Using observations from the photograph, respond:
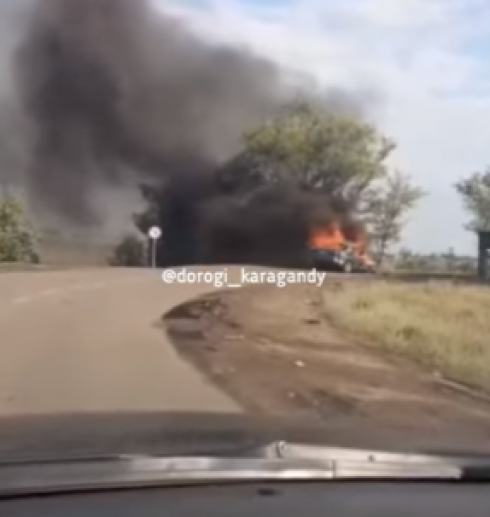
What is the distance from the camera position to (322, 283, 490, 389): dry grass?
673cm

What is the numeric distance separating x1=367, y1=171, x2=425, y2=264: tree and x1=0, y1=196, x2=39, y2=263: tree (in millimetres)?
1551

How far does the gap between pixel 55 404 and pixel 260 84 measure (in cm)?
162

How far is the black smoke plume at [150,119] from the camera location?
215 inches

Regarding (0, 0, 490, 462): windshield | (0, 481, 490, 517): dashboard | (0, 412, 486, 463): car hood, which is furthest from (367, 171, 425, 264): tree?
(0, 481, 490, 517): dashboard

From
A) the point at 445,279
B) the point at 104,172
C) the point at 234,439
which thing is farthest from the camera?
the point at 445,279

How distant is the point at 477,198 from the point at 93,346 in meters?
2.01

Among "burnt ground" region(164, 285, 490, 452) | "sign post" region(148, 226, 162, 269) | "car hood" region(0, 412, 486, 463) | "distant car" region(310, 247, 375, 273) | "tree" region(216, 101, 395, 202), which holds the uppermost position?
"tree" region(216, 101, 395, 202)

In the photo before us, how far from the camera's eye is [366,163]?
609cm

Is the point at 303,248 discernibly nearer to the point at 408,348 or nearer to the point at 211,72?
the point at 211,72

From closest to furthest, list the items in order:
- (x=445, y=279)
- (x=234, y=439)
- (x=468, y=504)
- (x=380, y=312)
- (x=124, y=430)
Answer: (x=468, y=504)
(x=234, y=439)
(x=124, y=430)
(x=445, y=279)
(x=380, y=312)

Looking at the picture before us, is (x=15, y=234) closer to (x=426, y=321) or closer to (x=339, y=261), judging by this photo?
(x=339, y=261)

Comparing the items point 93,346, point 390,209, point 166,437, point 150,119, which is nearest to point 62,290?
point 93,346

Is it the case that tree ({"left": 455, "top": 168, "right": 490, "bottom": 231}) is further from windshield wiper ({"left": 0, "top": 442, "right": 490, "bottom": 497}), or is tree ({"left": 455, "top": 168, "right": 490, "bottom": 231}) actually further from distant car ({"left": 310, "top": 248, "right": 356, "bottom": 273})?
windshield wiper ({"left": 0, "top": 442, "right": 490, "bottom": 497})

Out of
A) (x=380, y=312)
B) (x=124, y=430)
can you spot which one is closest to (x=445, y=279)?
(x=380, y=312)
